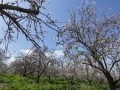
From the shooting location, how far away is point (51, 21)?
2809mm

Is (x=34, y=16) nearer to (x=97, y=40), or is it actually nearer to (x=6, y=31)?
(x=6, y=31)

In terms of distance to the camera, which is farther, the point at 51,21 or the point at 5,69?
the point at 5,69

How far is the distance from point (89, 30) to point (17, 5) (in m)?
14.0

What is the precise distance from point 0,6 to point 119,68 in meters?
13.7

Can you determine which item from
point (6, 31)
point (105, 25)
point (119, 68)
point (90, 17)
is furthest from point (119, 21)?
point (6, 31)

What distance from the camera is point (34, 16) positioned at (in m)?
2.84

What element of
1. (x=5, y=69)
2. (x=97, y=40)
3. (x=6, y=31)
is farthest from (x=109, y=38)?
(x=5, y=69)

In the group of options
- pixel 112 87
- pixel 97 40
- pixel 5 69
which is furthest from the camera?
pixel 5 69

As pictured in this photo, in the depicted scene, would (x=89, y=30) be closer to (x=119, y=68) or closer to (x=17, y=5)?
(x=119, y=68)

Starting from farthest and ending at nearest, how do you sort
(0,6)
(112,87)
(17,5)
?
(112,87) < (17,5) < (0,6)

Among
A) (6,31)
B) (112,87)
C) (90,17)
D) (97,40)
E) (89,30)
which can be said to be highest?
(90,17)

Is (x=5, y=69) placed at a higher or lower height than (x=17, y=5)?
higher

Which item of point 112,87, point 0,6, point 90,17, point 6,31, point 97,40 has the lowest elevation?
point 112,87

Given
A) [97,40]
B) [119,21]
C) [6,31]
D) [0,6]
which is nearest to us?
[0,6]
